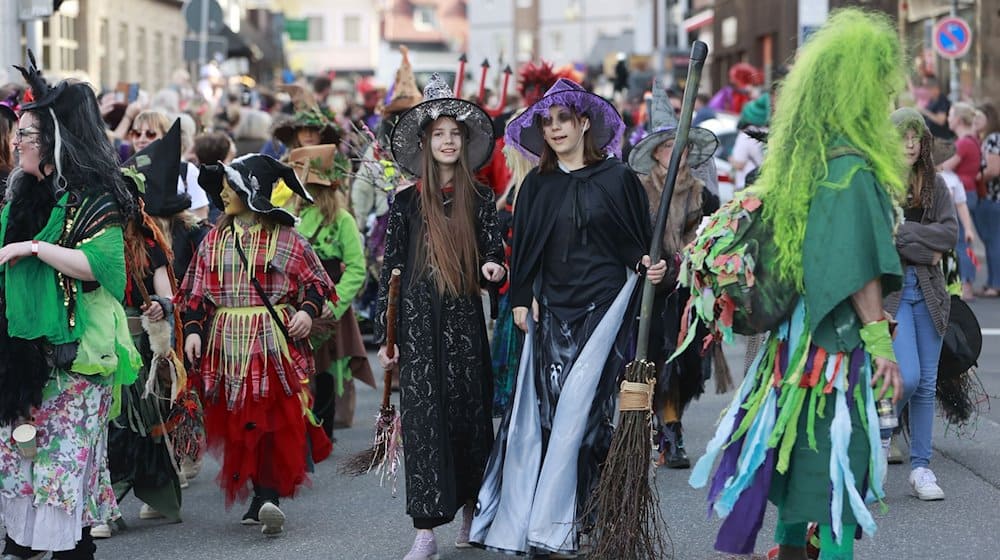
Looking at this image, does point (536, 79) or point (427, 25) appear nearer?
point (536, 79)

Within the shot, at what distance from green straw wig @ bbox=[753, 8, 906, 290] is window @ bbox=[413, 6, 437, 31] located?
409 feet

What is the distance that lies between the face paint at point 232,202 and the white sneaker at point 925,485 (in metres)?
3.26

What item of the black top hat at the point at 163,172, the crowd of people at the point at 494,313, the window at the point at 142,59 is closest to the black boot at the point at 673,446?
the crowd of people at the point at 494,313

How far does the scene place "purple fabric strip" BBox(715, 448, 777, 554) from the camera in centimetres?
515

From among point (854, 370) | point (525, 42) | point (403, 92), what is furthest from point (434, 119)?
point (525, 42)

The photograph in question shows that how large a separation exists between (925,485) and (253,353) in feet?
10.1

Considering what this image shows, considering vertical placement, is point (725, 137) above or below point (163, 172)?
above

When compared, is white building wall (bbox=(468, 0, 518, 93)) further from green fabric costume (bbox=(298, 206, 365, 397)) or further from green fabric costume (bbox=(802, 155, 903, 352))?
green fabric costume (bbox=(802, 155, 903, 352))

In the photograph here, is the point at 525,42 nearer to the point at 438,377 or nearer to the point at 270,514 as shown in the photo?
the point at 270,514

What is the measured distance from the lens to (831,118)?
5.06 metres

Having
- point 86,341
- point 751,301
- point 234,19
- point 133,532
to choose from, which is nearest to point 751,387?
point 751,301

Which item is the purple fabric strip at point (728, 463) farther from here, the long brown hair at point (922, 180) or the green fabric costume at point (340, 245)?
the green fabric costume at point (340, 245)

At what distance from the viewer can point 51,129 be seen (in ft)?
18.5

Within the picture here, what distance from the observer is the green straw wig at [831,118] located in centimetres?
503
